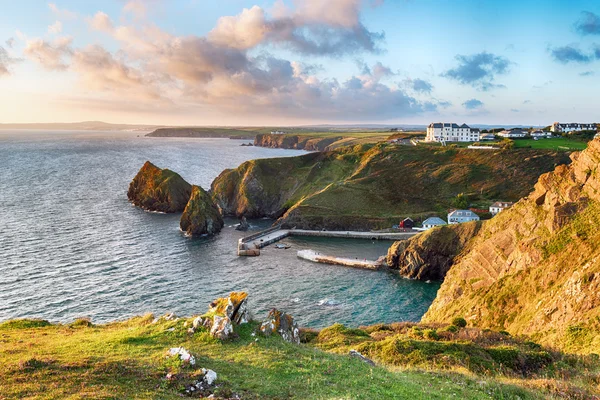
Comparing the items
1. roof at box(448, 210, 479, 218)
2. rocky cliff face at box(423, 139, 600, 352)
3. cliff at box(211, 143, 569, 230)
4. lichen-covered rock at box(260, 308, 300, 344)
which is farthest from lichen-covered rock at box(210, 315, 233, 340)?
roof at box(448, 210, 479, 218)

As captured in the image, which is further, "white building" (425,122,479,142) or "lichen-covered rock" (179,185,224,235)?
"white building" (425,122,479,142)

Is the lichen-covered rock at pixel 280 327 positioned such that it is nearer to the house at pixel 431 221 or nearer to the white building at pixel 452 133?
the house at pixel 431 221

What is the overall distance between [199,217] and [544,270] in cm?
7834

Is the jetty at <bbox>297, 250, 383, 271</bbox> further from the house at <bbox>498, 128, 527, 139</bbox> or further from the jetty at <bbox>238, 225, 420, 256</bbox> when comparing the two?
the house at <bbox>498, 128, 527, 139</bbox>

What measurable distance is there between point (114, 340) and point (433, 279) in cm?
6159

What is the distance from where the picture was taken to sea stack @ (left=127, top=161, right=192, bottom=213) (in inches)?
4985

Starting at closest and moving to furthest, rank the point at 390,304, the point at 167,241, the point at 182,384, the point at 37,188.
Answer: the point at 182,384 < the point at 390,304 < the point at 167,241 < the point at 37,188

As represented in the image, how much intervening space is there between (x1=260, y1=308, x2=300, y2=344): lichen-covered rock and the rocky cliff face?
18.6 metres

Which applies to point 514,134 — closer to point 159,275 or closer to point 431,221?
point 431,221

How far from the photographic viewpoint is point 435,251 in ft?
247

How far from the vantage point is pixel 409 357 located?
1012 inches

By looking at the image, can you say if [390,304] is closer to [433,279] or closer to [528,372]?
[433,279]

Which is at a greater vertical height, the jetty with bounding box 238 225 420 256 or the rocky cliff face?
the rocky cliff face

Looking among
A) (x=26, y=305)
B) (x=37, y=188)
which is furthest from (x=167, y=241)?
(x=37, y=188)
